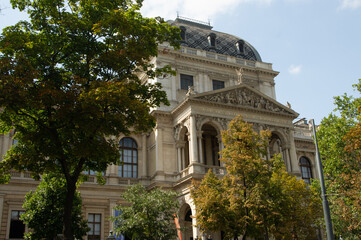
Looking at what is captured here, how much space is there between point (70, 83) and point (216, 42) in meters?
29.1

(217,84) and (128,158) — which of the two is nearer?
(128,158)

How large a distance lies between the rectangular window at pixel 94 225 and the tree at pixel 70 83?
13947 mm

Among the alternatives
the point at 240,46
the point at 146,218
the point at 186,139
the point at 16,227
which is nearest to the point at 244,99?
the point at 186,139

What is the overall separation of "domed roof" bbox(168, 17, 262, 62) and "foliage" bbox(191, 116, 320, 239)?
20709 millimetres

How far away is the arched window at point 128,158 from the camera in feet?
113

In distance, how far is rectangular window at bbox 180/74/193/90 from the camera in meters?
38.8

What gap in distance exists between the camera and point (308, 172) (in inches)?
1738

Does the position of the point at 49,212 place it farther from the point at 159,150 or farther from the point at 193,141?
→ the point at 193,141

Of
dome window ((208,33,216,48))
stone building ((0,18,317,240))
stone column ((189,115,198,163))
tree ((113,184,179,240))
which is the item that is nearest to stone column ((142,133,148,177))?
stone building ((0,18,317,240))

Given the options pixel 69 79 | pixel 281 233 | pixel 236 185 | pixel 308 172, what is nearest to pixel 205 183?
pixel 236 185

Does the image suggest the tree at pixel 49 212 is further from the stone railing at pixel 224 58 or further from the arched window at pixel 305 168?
the arched window at pixel 305 168

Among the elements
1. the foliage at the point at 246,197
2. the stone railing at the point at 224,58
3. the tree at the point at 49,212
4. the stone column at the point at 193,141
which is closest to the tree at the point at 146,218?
the foliage at the point at 246,197

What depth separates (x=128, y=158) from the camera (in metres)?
35.1

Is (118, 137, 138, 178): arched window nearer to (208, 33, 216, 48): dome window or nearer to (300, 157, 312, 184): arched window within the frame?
(208, 33, 216, 48): dome window
